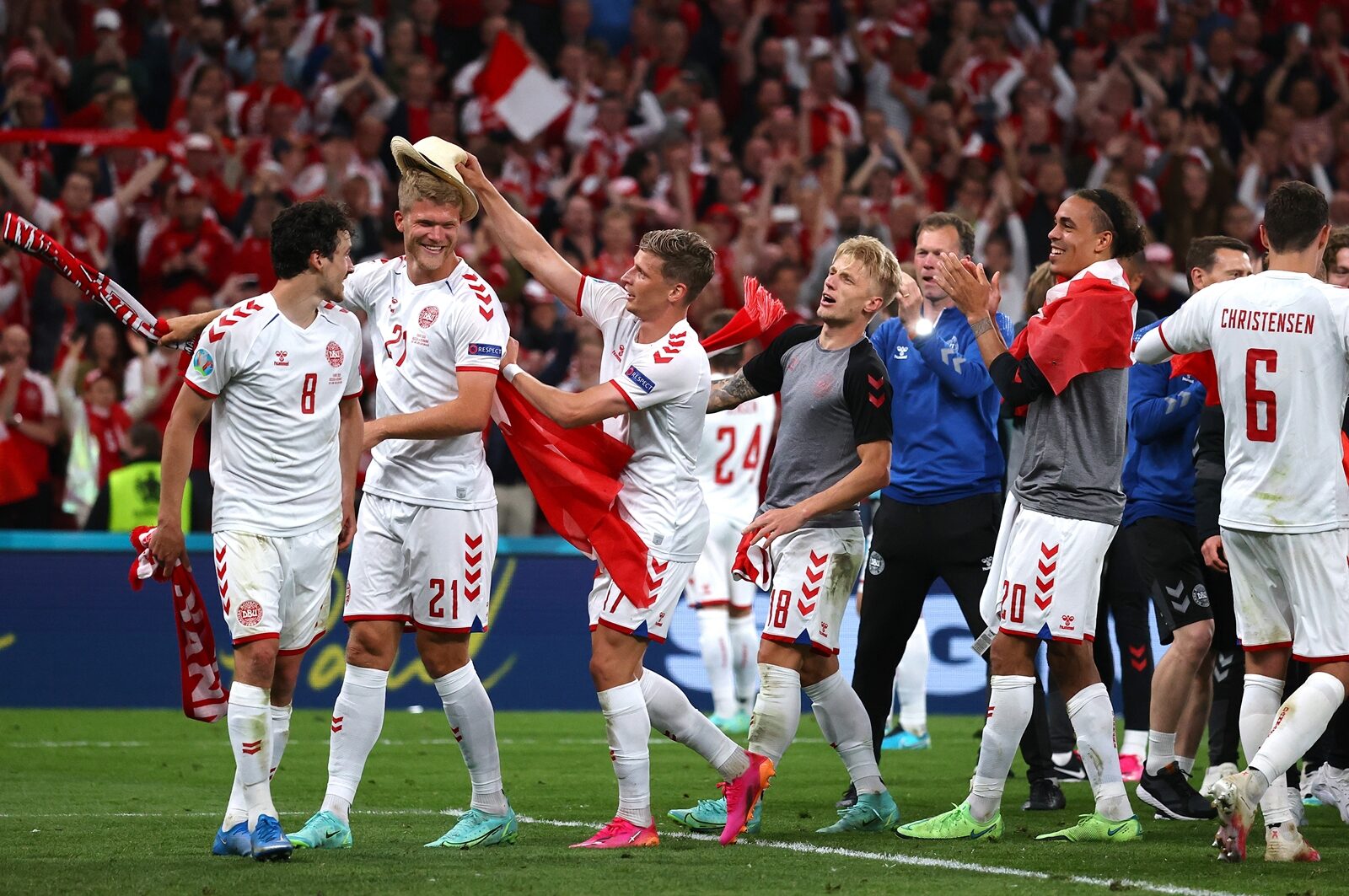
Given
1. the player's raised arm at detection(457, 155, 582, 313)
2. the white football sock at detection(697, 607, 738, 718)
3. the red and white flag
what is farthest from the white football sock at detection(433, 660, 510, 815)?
the red and white flag

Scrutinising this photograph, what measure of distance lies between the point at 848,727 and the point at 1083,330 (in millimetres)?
2036

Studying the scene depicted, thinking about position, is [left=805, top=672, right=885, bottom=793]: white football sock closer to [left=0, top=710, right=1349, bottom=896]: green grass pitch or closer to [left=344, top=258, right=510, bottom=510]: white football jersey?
[left=0, top=710, right=1349, bottom=896]: green grass pitch

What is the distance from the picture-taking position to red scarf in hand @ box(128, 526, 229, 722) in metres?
6.85

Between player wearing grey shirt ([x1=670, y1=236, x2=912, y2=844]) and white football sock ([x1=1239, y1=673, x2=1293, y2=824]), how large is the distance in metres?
1.63

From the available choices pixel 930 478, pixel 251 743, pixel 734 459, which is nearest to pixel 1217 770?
pixel 930 478

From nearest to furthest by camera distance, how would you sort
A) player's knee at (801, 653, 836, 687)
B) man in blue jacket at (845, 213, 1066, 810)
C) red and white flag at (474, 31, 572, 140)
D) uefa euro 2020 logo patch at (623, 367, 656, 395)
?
1. uefa euro 2020 logo patch at (623, 367, 656, 395)
2. player's knee at (801, 653, 836, 687)
3. man in blue jacket at (845, 213, 1066, 810)
4. red and white flag at (474, 31, 572, 140)

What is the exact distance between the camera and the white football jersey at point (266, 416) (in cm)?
661

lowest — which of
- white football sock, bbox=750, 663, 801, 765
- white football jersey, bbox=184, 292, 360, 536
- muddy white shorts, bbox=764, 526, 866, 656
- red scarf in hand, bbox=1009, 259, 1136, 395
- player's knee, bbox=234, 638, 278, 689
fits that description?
white football sock, bbox=750, 663, 801, 765

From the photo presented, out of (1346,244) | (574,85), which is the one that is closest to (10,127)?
(574,85)

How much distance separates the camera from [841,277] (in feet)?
24.5

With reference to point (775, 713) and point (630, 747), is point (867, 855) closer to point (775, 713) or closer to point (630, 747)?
point (775, 713)

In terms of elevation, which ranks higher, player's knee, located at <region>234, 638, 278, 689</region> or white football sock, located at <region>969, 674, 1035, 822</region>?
player's knee, located at <region>234, 638, 278, 689</region>

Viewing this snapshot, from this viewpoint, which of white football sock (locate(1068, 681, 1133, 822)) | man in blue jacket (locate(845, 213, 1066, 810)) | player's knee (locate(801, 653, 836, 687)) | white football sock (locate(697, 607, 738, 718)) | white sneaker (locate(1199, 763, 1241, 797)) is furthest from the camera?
white football sock (locate(697, 607, 738, 718))

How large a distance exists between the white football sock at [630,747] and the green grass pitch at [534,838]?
20 cm
